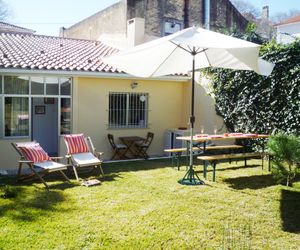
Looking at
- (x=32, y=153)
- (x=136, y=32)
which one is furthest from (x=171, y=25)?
(x=32, y=153)

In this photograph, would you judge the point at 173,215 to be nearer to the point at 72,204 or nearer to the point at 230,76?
the point at 72,204

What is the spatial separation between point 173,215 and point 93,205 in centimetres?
169

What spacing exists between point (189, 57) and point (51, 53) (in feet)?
22.8

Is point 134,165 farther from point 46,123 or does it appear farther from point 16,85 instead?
point 46,123

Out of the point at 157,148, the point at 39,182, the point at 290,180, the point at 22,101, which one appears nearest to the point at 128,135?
the point at 157,148

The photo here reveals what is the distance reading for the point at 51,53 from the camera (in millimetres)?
14445

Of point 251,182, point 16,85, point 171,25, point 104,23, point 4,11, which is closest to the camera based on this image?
point 251,182

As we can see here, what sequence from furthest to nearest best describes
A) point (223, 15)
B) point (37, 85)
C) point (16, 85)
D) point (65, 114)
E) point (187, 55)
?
point (223, 15), point (65, 114), point (37, 85), point (16, 85), point (187, 55)

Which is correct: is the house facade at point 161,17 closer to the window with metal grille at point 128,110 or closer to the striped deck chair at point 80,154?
the window with metal grille at point 128,110

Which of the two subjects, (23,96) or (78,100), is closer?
(23,96)

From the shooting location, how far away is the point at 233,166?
11.4m

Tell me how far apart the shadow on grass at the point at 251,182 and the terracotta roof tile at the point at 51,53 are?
6171 mm

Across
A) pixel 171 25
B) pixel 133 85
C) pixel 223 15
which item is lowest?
pixel 133 85

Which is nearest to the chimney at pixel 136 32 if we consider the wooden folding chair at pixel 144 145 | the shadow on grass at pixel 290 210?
the wooden folding chair at pixel 144 145
